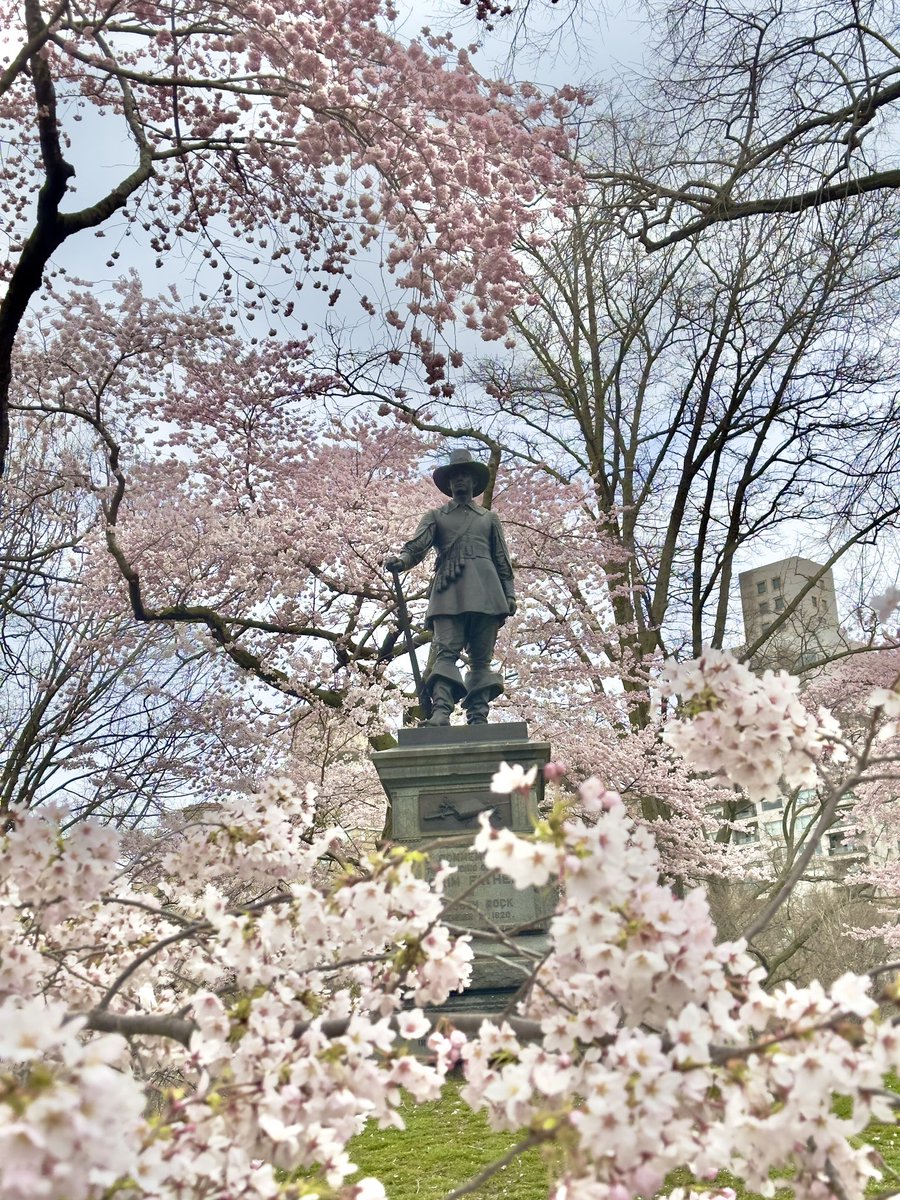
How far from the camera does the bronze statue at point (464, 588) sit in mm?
7871

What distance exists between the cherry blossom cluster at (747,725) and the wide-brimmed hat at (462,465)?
5.68 metres

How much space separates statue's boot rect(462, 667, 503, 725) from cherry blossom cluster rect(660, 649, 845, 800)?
539 cm

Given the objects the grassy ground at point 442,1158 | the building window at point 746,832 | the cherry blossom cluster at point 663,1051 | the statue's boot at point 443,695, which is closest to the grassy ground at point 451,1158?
the grassy ground at point 442,1158

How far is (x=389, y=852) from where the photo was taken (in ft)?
7.57

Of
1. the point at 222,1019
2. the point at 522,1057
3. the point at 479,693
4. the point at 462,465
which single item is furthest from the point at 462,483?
the point at 522,1057

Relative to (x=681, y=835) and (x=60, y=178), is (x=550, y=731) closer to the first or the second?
(x=681, y=835)

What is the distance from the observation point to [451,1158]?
5.10 metres

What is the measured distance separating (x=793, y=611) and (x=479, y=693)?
6714 millimetres

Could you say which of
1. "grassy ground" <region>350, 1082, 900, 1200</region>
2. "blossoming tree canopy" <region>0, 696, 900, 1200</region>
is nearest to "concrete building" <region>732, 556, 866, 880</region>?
"grassy ground" <region>350, 1082, 900, 1200</region>

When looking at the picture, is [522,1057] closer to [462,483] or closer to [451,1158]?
[451,1158]

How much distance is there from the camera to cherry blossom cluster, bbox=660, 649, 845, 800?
2.47 m

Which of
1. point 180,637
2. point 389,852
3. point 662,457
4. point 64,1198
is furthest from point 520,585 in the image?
point 64,1198

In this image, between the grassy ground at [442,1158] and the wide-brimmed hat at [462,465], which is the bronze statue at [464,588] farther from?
the grassy ground at [442,1158]

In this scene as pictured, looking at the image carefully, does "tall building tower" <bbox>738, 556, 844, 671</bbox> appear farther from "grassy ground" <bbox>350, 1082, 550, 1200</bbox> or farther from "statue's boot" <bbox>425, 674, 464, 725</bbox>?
"grassy ground" <bbox>350, 1082, 550, 1200</bbox>
